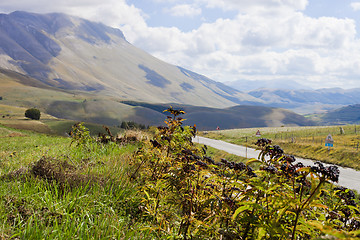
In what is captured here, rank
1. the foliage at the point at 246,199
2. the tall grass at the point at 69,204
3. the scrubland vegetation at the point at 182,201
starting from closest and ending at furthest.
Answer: the foliage at the point at 246,199 < the scrubland vegetation at the point at 182,201 < the tall grass at the point at 69,204

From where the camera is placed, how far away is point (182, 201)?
385cm

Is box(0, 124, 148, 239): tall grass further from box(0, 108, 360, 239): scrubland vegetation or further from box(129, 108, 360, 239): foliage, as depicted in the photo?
box(129, 108, 360, 239): foliage

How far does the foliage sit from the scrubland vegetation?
0.01 meters

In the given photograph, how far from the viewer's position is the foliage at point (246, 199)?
2.21 m

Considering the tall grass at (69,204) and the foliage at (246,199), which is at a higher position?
the foliage at (246,199)

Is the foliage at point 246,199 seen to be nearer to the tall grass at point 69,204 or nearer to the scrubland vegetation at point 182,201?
the scrubland vegetation at point 182,201

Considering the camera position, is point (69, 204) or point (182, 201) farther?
point (69, 204)

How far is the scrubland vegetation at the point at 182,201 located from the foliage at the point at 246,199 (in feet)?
0.04

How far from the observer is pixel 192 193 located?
136 inches

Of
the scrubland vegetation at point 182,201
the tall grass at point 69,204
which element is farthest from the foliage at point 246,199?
the tall grass at point 69,204

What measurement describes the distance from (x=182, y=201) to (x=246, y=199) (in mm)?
1373

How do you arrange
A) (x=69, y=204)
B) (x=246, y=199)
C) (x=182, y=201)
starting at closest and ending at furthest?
1. (x=246, y=199)
2. (x=182, y=201)
3. (x=69, y=204)

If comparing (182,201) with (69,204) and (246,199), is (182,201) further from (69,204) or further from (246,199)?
(69,204)

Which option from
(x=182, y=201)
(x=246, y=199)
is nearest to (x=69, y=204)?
(x=182, y=201)
